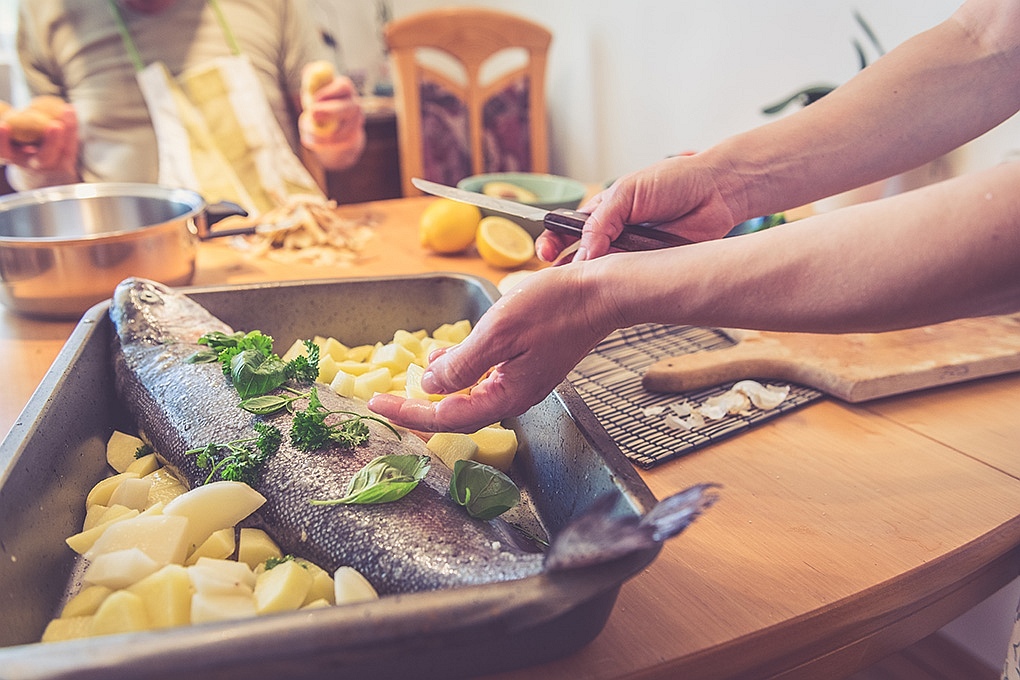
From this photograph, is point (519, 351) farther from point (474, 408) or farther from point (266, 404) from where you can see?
point (266, 404)

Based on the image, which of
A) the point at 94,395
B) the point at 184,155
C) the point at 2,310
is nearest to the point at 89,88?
the point at 184,155

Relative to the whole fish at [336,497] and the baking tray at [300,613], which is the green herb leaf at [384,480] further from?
the baking tray at [300,613]

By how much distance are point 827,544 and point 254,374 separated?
0.69 meters

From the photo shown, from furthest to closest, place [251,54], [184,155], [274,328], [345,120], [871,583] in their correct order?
[251,54] → [184,155] → [345,120] → [274,328] → [871,583]

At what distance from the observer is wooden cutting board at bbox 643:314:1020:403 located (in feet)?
3.55

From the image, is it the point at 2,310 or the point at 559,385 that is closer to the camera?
the point at 559,385

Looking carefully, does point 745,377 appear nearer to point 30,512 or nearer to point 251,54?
point 30,512

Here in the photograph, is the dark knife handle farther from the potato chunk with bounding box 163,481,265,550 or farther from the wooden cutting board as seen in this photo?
the potato chunk with bounding box 163,481,265,550

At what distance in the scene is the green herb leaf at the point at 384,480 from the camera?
73 cm

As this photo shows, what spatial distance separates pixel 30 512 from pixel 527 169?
8.93ft

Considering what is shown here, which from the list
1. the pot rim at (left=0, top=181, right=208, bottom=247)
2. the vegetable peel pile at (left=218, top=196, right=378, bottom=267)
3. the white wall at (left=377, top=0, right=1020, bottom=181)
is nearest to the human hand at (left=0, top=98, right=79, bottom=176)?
the pot rim at (left=0, top=181, right=208, bottom=247)

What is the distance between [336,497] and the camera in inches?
29.7

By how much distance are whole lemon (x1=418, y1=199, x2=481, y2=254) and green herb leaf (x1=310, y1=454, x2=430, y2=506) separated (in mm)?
974

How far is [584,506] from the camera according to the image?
2.44 ft
